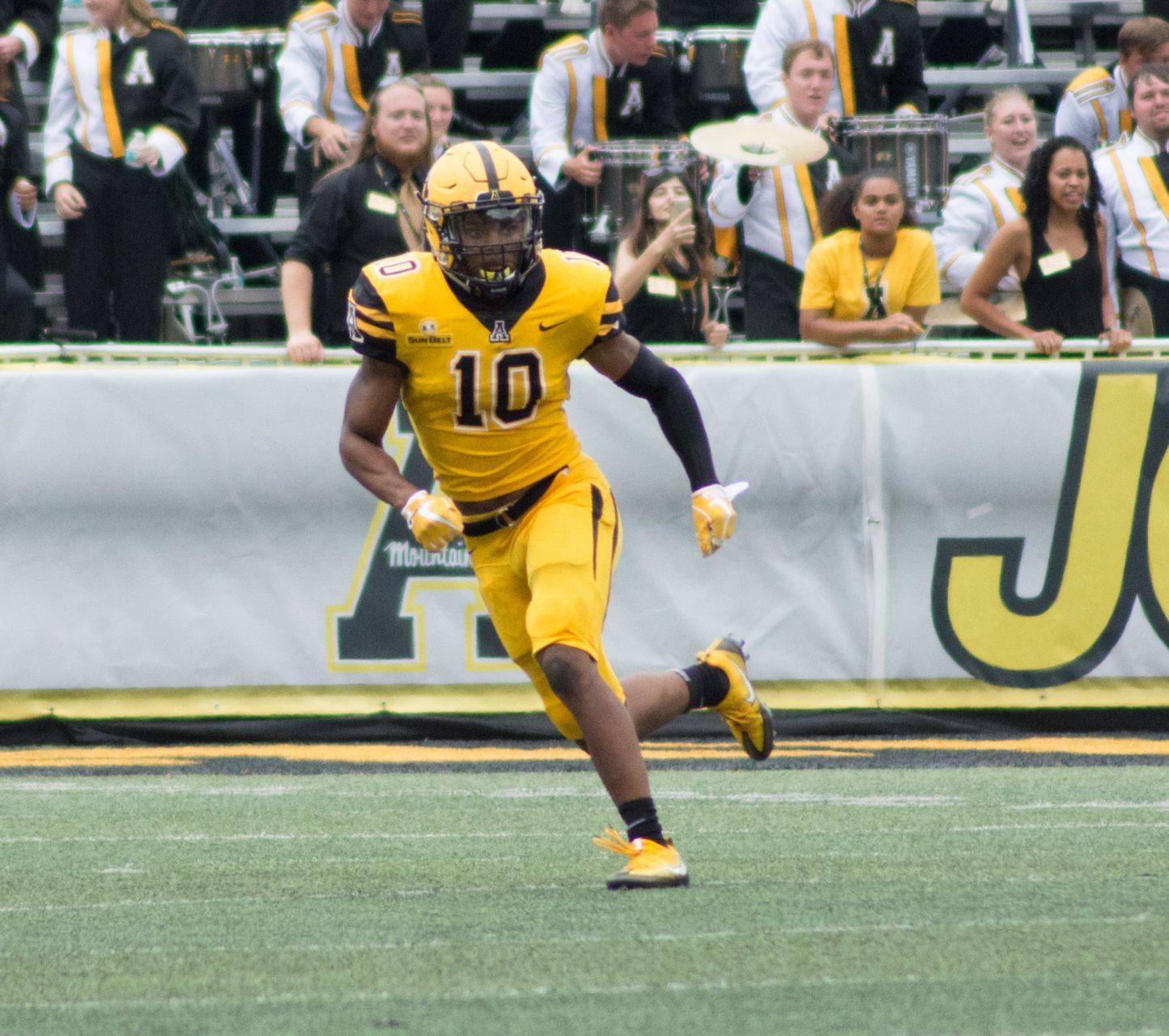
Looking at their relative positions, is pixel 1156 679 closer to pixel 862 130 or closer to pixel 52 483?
pixel 862 130

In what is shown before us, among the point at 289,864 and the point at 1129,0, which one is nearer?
the point at 289,864

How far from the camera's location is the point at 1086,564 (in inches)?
288

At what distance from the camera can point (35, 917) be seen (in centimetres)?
407

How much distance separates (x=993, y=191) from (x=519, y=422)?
4745 millimetres

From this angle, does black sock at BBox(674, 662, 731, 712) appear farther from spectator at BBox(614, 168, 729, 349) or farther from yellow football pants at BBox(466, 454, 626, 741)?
spectator at BBox(614, 168, 729, 349)

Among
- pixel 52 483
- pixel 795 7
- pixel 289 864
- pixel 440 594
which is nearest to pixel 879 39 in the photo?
pixel 795 7

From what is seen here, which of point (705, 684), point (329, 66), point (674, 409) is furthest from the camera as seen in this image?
point (329, 66)

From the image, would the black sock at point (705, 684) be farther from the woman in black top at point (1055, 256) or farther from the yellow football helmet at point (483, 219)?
the woman in black top at point (1055, 256)

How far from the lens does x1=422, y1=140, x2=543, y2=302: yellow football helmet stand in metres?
4.52

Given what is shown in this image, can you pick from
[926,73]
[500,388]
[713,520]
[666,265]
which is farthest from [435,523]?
[926,73]

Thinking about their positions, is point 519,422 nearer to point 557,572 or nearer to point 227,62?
point 557,572

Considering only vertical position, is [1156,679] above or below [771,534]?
below

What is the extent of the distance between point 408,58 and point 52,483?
3.27m

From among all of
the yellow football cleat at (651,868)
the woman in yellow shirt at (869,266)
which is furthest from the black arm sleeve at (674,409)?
the woman in yellow shirt at (869,266)
